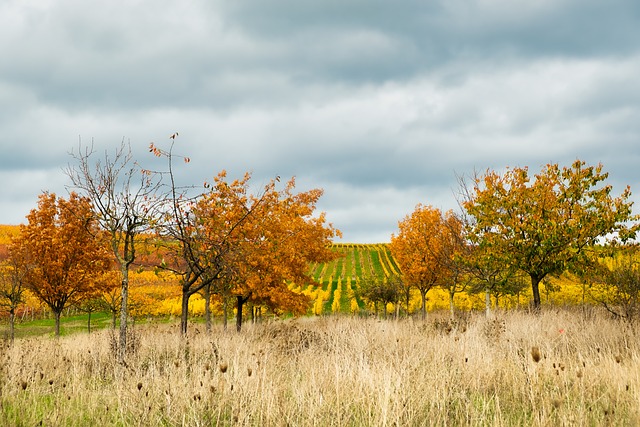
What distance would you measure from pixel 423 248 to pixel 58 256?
20.9 meters

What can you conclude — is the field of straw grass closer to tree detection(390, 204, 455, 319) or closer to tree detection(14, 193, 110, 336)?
tree detection(14, 193, 110, 336)

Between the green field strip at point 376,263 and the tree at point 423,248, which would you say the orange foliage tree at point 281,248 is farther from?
the green field strip at point 376,263

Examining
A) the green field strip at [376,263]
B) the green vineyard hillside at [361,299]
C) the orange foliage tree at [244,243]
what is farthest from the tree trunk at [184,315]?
the green field strip at [376,263]

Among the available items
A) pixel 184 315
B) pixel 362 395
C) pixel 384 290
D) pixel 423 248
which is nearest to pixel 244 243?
pixel 184 315

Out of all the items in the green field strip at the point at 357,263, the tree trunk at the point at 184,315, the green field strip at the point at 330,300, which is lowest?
the green field strip at the point at 330,300

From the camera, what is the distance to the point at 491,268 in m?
21.2

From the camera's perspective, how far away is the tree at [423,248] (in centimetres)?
2839

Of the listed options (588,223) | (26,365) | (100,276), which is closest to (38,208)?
(100,276)

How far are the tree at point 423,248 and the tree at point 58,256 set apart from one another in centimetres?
1798

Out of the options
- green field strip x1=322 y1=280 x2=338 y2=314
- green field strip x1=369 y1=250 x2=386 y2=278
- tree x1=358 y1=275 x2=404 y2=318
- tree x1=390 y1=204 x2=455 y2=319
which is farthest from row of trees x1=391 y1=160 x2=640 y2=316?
green field strip x1=369 y1=250 x2=386 y2=278

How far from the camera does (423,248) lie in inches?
1142

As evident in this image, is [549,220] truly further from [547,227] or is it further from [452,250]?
[452,250]

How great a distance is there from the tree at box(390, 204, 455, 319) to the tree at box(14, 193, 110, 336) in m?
18.0

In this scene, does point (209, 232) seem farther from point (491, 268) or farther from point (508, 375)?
point (491, 268)
